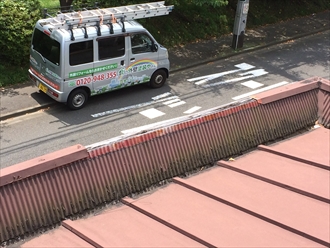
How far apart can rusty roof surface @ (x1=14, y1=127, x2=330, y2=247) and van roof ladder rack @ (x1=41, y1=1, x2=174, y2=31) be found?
6.99 metres

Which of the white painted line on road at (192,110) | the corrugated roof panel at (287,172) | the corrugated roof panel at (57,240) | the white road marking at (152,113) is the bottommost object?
the white road marking at (152,113)

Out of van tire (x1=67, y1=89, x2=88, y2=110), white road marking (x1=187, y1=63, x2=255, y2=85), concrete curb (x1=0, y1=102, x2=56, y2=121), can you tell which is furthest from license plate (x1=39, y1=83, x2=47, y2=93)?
white road marking (x1=187, y1=63, x2=255, y2=85)

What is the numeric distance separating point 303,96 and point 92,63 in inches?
252

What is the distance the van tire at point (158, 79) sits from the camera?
1398 cm

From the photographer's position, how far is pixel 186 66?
1606 cm

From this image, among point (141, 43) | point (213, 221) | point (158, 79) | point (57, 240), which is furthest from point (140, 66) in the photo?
point (57, 240)

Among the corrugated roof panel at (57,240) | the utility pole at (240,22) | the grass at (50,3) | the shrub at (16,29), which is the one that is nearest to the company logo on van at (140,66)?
the shrub at (16,29)

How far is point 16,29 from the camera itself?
13727 millimetres

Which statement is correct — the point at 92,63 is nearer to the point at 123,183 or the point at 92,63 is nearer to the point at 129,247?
the point at 123,183

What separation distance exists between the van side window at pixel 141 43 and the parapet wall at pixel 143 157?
6.45m

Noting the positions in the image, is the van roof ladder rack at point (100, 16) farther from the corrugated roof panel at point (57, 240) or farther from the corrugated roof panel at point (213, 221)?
the corrugated roof panel at point (57, 240)

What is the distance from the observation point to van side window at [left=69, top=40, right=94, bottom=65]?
38.7ft

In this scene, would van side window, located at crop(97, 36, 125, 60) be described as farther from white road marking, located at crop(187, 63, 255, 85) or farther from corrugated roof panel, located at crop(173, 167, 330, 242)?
corrugated roof panel, located at crop(173, 167, 330, 242)

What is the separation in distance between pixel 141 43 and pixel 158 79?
4.56 ft
